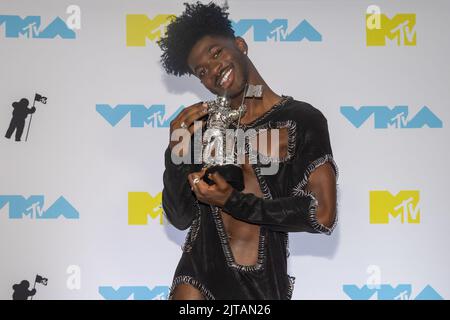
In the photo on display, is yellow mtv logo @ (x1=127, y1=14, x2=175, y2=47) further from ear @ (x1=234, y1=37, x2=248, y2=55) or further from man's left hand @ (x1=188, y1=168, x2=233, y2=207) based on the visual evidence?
man's left hand @ (x1=188, y1=168, x2=233, y2=207)

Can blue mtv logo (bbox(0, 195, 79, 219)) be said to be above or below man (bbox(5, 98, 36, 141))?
below

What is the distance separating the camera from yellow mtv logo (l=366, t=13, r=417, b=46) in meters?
3.06

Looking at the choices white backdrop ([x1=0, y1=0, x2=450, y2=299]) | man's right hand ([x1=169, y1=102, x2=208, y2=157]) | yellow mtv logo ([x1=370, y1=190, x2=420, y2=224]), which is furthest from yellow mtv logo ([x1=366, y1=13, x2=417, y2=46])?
man's right hand ([x1=169, y1=102, x2=208, y2=157])

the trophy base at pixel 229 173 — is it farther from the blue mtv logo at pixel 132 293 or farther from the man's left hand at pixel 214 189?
the blue mtv logo at pixel 132 293

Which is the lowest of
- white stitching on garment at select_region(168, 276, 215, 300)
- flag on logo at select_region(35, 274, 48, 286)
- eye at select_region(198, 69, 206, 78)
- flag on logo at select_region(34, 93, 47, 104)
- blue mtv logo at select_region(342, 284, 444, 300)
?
blue mtv logo at select_region(342, 284, 444, 300)

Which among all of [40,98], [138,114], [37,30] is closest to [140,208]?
[138,114]

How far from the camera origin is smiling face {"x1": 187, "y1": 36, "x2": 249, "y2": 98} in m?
2.08

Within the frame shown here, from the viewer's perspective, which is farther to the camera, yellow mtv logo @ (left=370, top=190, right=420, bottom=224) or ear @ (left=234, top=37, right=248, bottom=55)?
yellow mtv logo @ (left=370, top=190, right=420, bottom=224)

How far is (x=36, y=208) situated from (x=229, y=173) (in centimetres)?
139

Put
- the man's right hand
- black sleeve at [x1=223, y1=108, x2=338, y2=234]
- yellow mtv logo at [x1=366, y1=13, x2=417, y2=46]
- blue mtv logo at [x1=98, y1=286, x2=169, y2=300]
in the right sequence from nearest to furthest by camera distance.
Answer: black sleeve at [x1=223, y1=108, x2=338, y2=234] → the man's right hand → blue mtv logo at [x1=98, y1=286, x2=169, y2=300] → yellow mtv logo at [x1=366, y1=13, x2=417, y2=46]

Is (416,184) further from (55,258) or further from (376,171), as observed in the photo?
(55,258)

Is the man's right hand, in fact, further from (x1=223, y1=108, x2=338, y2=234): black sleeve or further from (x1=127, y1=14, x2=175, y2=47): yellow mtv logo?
(x1=127, y1=14, x2=175, y2=47): yellow mtv logo

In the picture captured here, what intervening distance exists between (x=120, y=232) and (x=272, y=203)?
4.15ft

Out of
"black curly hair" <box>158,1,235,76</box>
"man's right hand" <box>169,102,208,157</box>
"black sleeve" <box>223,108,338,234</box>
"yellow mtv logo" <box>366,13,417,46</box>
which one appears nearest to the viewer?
"black sleeve" <box>223,108,338,234</box>
